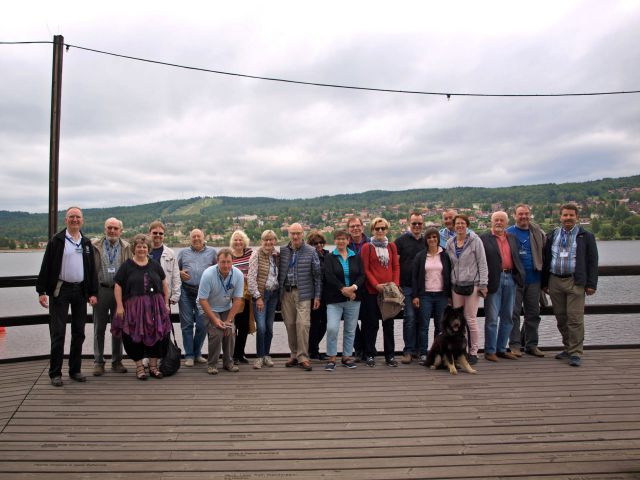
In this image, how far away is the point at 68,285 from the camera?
464cm

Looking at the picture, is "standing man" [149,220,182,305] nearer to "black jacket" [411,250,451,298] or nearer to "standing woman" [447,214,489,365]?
"black jacket" [411,250,451,298]

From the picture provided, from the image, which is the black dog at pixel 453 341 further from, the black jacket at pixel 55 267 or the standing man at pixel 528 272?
the black jacket at pixel 55 267

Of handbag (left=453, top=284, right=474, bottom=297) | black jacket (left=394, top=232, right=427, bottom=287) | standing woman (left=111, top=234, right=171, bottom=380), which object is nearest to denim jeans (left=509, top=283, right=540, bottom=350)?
handbag (left=453, top=284, right=474, bottom=297)

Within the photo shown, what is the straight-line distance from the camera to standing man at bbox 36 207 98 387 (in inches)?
179

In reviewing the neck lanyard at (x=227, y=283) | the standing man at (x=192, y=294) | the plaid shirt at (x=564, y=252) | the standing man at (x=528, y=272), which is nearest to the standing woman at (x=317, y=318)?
the neck lanyard at (x=227, y=283)

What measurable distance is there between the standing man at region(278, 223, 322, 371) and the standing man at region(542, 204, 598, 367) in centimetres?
277

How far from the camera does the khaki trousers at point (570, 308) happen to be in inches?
208

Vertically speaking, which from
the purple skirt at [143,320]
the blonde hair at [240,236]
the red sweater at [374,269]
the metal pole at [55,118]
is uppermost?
the metal pole at [55,118]

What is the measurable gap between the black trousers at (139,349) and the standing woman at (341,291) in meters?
1.81

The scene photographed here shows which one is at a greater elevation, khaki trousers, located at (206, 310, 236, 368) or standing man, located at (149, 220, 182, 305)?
standing man, located at (149, 220, 182, 305)

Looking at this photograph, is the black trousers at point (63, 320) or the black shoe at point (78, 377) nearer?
the black trousers at point (63, 320)

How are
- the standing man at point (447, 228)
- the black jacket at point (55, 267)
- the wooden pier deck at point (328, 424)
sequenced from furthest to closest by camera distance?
the standing man at point (447, 228), the black jacket at point (55, 267), the wooden pier deck at point (328, 424)

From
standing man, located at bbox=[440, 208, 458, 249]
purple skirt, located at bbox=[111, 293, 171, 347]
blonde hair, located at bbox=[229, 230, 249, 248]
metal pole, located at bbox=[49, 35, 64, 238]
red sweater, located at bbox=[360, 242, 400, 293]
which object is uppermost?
metal pole, located at bbox=[49, 35, 64, 238]

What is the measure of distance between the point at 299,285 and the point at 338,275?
1.49 feet
